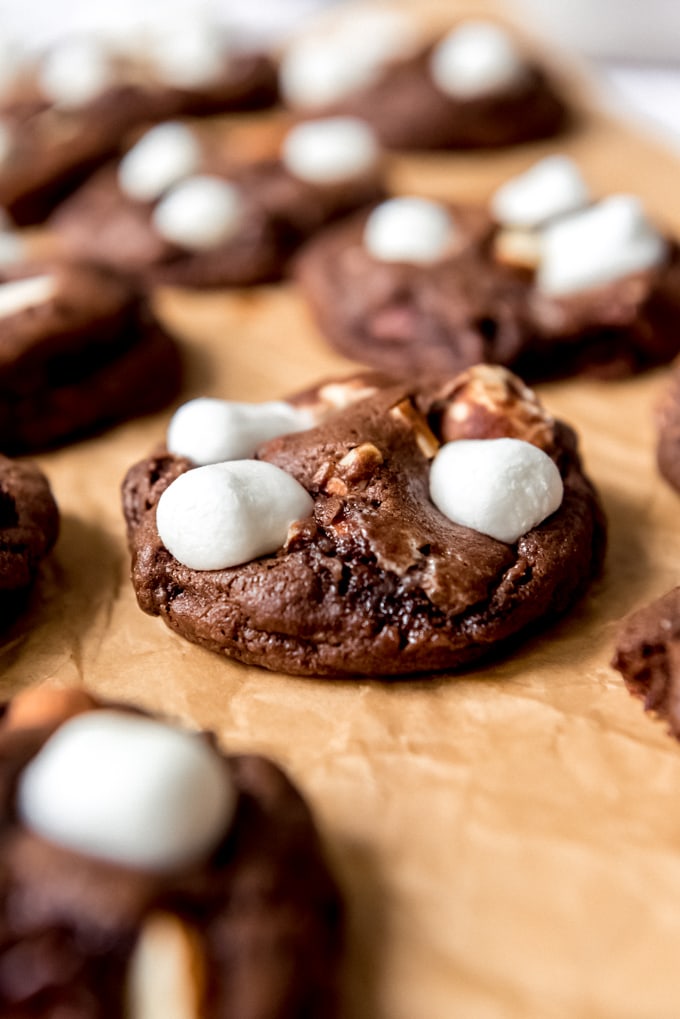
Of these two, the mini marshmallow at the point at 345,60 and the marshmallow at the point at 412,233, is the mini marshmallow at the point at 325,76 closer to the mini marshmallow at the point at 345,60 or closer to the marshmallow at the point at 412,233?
the mini marshmallow at the point at 345,60

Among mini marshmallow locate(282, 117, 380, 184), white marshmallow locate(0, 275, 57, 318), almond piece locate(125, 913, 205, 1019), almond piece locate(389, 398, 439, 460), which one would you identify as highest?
almond piece locate(389, 398, 439, 460)

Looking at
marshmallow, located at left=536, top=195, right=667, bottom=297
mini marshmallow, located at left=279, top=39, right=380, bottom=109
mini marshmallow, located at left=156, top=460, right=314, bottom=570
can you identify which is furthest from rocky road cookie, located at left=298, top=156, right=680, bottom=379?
mini marshmallow, located at left=279, top=39, right=380, bottom=109

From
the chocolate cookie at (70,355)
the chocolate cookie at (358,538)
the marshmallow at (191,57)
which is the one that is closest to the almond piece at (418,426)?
the chocolate cookie at (358,538)

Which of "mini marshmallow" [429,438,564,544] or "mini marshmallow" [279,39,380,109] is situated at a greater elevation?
"mini marshmallow" [429,438,564,544]

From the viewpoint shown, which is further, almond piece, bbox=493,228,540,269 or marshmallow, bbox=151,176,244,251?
marshmallow, bbox=151,176,244,251

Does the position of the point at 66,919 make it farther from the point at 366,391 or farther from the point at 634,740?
the point at 366,391

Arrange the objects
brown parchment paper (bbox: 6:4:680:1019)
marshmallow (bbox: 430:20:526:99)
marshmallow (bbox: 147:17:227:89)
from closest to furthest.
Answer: brown parchment paper (bbox: 6:4:680:1019), marshmallow (bbox: 430:20:526:99), marshmallow (bbox: 147:17:227:89)

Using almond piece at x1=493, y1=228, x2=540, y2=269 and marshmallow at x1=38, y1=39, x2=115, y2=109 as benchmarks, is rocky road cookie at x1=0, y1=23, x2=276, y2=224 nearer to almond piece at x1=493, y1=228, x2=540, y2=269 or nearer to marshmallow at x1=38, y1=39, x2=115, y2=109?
marshmallow at x1=38, y1=39, x2=115, y2=109
